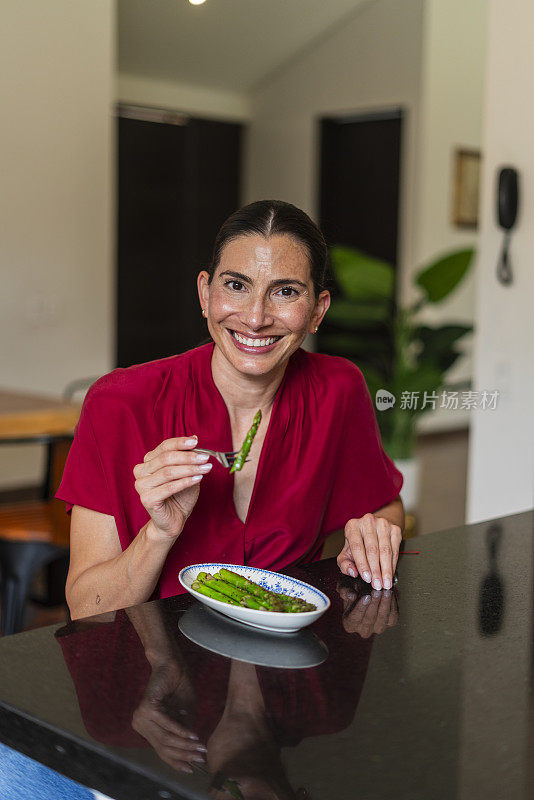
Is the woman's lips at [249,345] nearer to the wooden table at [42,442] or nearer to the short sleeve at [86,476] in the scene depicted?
the short sleeve at [86,476]

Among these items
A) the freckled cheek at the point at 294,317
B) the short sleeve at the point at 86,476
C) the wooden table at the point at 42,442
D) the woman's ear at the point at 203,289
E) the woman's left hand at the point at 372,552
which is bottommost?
the wooden table at the point at 42,442

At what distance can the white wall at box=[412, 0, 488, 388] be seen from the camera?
6.02m

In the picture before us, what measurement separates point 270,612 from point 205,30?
1.69 m

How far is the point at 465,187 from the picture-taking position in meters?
6.41

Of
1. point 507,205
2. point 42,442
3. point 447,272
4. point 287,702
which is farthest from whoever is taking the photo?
point 447,272

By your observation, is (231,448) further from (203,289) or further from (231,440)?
(203,289)

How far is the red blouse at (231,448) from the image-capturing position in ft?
4.28

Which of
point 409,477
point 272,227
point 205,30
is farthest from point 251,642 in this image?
point 409,477

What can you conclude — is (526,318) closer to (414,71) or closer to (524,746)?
(524,746)

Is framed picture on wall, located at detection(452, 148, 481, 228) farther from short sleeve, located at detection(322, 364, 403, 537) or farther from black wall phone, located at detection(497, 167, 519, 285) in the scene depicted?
short sleeve, located at detection(322, 364, 403, 537)

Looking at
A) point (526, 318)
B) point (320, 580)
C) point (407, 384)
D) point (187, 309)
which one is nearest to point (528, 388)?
point (526, 318)

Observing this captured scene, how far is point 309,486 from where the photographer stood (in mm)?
1442

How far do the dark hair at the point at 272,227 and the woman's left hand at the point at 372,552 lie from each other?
13.8 inches

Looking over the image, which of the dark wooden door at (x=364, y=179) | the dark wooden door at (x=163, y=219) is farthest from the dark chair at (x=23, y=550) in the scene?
the dark wooden door at (x=364, y=179)
